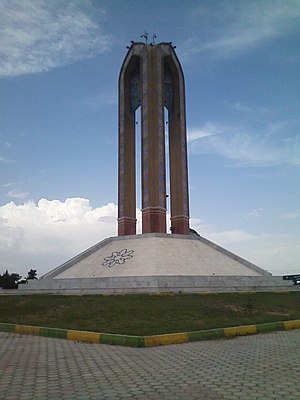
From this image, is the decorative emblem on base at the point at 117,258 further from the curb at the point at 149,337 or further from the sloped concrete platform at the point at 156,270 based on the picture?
the curb at the point at 149,337

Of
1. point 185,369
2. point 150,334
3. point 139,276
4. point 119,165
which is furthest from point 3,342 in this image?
point 119,165

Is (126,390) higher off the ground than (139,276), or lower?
lower

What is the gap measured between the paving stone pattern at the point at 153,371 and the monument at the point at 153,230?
1138 cm

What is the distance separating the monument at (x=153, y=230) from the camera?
2117 cm

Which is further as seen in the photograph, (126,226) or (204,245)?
(126,226)

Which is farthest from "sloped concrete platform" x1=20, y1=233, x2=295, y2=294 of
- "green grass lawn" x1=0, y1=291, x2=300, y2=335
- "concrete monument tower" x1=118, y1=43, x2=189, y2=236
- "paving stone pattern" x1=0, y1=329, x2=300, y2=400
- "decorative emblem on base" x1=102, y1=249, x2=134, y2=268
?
"paving stone pattern" x1=0, y1=329, x2=300, y2=400

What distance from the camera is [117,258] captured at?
2567 centimetres

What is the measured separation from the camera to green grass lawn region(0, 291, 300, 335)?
10.0 m

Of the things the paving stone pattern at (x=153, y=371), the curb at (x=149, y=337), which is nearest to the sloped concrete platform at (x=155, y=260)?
the curb at (x=149, y=337)

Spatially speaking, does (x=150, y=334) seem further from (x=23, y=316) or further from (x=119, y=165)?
(x=119, y=165)

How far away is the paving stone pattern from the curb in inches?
12.8

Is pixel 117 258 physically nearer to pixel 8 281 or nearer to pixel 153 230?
pixel 153 230

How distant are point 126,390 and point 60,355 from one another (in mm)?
2919

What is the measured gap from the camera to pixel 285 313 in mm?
13055
